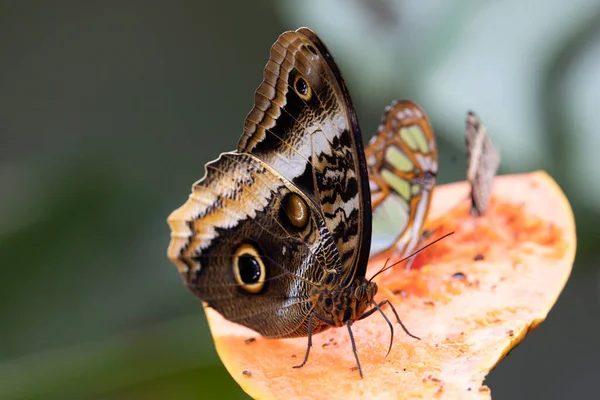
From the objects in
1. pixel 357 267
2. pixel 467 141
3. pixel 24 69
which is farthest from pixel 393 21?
pixel 24 69

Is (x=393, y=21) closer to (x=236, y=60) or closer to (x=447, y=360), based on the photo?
(x=236, y=60)

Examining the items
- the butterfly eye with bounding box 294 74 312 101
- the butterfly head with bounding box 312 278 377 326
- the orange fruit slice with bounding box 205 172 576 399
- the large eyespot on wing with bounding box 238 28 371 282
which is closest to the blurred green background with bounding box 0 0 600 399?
the orange fruit slice with bounding box 205 172 576 399

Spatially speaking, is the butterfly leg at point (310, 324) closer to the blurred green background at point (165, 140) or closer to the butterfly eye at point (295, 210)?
the butterfly eye at point (295, 210)

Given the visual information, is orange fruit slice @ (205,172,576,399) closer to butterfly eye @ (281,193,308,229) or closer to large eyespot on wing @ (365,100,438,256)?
large eyespot on wing @ (365,100,438,256)

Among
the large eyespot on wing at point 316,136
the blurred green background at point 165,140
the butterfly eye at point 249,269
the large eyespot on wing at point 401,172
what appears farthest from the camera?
the blurred green background at point 165,140

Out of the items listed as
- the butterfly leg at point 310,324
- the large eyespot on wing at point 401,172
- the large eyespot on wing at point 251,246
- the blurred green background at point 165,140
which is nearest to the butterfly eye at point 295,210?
the large eyespot on wing at point 251,246

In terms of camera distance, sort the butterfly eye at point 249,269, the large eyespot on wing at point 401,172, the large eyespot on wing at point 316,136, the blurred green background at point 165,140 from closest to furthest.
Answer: the large eyespot on wing at point 316,136, the butterfly eye at point 249,269, the large eyespot on wing at point 401,172, the blurred green background at point 165,140
